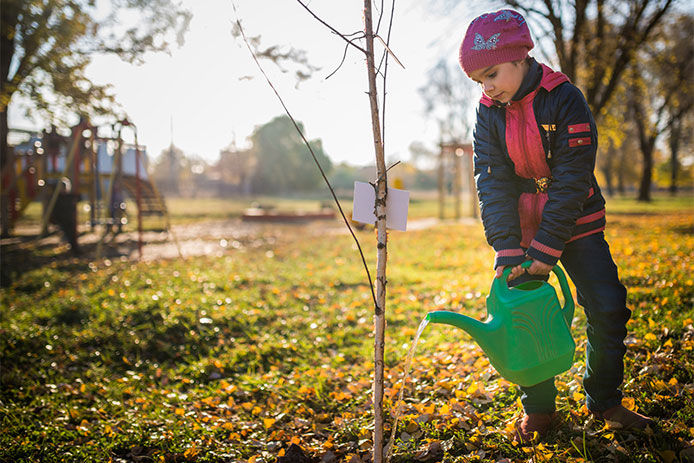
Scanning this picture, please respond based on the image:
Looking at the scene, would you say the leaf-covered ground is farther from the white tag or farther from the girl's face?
the girl's face

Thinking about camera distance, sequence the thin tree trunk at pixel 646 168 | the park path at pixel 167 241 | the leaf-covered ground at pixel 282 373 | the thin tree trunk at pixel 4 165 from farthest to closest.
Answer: the thin tree trunk at pixel 646 168 → the thin tree trunk at pixel 4 165 → the park path at pixel 167 241 → the leaf-covered ground at pixel 282 373

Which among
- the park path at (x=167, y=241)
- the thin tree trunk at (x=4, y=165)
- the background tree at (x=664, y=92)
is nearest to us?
the park path at (x=167, y=241)

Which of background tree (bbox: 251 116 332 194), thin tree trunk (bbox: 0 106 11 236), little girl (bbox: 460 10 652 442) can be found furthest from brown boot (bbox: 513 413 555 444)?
background tree (bbox: 251 116 332 194)

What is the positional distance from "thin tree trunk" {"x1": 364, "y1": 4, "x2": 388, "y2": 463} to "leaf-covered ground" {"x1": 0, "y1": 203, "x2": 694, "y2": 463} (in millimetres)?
Answer: 527

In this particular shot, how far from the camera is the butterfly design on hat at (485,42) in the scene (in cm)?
182

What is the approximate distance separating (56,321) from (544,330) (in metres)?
4.63

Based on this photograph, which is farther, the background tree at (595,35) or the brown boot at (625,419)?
the background tree at (595,35)

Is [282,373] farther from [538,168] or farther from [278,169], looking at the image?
[278,169]

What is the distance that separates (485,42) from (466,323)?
1.12 m

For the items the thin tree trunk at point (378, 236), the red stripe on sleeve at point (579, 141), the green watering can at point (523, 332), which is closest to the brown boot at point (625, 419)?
the green watering can at point (523, 332)

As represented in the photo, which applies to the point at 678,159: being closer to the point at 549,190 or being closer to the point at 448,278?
the point at 448,278

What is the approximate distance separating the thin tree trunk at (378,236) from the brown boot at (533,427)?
27.3 inches

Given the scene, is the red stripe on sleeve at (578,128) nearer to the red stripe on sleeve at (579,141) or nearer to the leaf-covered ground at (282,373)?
the red stripe on sleeve at (579,141)

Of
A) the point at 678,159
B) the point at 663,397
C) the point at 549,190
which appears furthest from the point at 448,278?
the point at 678,159
